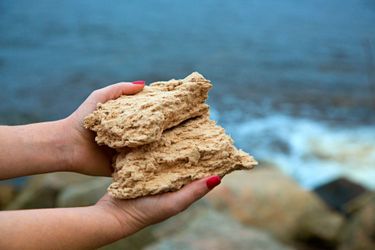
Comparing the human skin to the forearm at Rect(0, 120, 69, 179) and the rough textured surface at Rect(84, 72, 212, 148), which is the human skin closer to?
the forearm at Rect(0, 120, 69, 179)

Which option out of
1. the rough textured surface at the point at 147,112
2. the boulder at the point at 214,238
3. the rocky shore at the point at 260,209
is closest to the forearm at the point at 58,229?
the rough textured surface at the point at 147,112

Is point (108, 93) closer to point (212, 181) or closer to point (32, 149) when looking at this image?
point (32, 149)

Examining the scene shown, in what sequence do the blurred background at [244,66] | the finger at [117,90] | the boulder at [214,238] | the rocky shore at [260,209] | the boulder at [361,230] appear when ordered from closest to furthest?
the finger at [117,90], the boulder at [214,238], the rocky shore at [260,209], the boulder at [361,230], the blurred background at [244,66]

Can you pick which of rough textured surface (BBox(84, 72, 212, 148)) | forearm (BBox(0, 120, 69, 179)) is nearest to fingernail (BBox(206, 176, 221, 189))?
rough textured surface (BBox(84, 72, 212, 148))

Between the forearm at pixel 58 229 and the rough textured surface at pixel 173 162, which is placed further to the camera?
the rough textured surface at pixel 173 162

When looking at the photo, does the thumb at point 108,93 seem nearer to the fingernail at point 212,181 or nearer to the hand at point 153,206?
the hand at point 153,206

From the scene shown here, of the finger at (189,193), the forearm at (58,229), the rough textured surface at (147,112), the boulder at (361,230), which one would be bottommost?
the boulder at (361,230)

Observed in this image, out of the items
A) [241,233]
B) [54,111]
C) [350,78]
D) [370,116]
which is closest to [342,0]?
[350,78]
